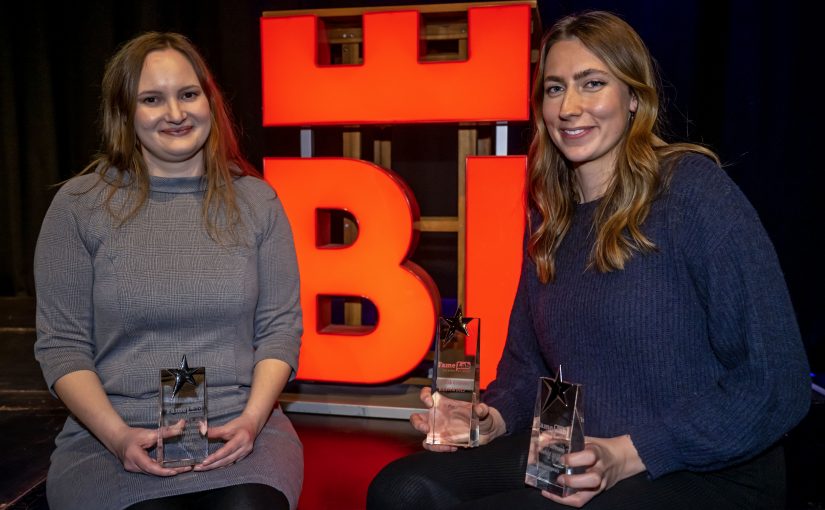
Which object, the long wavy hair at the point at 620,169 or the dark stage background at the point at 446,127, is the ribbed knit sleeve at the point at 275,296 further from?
the dark stage background at the point at 446,127

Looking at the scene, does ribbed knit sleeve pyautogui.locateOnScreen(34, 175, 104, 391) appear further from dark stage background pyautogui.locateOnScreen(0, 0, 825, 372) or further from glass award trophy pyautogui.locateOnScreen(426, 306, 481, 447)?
dark stage background pyautogui.locateOnScreen(0, 0, 825, 372)

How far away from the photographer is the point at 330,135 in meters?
4.77

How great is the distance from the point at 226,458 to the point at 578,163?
3.19 ft

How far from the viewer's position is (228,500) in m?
1.40

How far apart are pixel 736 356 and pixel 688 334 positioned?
9 cm

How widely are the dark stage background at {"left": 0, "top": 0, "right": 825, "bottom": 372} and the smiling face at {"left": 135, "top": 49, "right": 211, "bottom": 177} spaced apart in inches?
62.8

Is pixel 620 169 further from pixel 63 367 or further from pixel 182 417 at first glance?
pixel 63 367

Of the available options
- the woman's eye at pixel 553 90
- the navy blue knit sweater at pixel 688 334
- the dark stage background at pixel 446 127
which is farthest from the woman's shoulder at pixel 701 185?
the dark stage background at pixel 446 127

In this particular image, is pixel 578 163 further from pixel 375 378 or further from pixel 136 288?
pixel 375 378

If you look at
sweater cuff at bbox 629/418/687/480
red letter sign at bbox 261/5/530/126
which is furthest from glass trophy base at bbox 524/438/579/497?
red letter sign at bbox 261/5/530/126

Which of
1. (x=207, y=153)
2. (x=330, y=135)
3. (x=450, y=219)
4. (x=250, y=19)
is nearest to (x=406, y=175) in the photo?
(x=330, y=135)

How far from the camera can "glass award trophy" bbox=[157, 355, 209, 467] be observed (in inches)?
55.5

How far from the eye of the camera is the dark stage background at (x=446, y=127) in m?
3.52

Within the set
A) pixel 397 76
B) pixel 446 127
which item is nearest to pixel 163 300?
pixel 397 76
